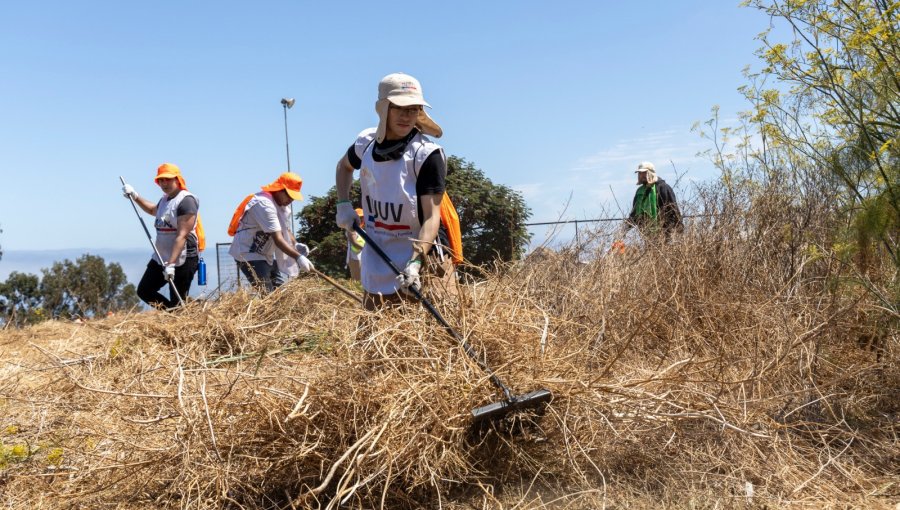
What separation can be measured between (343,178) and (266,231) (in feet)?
9.31

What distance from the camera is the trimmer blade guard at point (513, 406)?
275 cm

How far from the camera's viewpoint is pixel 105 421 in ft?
10.8

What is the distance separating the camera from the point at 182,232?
21.8 ft

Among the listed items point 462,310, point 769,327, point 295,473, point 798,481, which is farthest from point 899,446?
point 295,473

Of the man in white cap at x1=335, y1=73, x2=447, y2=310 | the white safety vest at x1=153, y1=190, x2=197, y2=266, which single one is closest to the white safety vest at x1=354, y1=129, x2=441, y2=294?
the man in white cap at x1=335, y1=73, x2=447, y2=310

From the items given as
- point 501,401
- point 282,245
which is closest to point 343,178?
point 501,401

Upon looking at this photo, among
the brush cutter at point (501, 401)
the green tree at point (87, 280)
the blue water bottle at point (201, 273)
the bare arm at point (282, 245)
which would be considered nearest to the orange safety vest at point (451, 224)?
the brush cutter at point (501, 401)

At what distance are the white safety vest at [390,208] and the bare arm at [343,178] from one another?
250 mm

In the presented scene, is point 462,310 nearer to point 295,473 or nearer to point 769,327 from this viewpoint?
point 295,473

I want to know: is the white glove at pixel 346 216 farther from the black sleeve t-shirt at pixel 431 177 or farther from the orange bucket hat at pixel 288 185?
the orange bucket hat at pixel 288 185

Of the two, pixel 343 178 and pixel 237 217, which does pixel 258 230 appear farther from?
pixel 343 178

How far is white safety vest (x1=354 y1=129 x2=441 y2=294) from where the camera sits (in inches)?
142

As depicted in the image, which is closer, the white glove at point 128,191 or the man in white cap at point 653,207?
the man in white cap at point 653,207

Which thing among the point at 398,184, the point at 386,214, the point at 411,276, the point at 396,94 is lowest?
the point at 411,276
